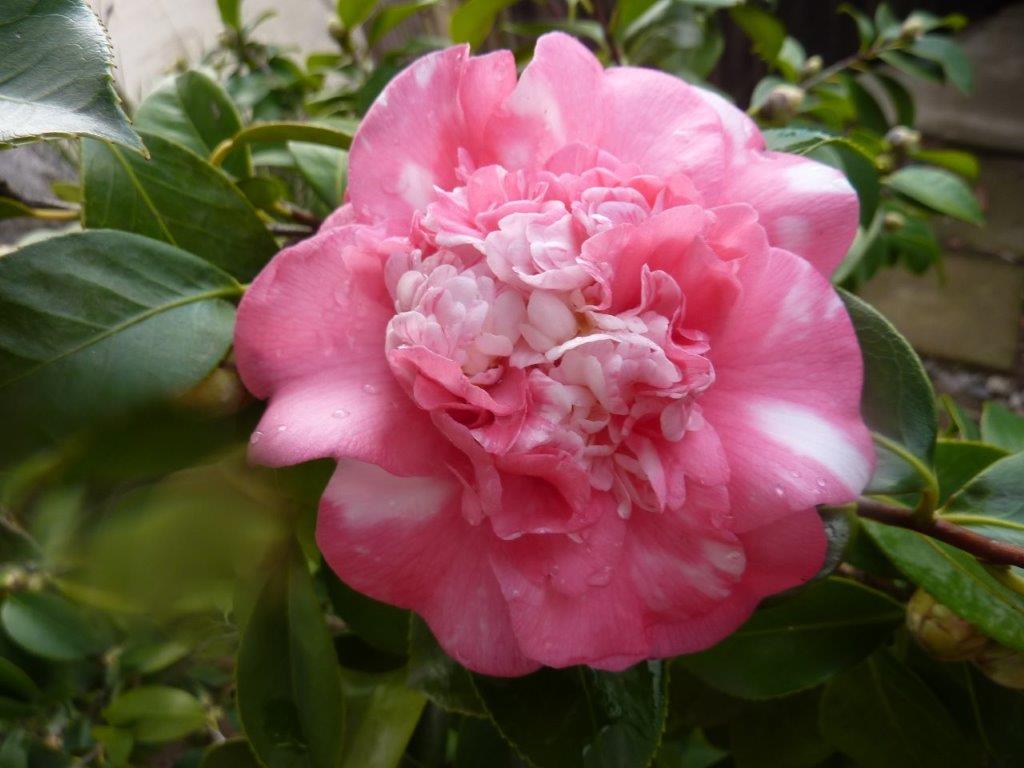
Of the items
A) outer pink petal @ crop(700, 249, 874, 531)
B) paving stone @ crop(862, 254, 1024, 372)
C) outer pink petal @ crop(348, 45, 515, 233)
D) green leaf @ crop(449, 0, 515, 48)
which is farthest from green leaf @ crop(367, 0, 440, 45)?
paving stone @ crop(862, 254, 1024, 372)

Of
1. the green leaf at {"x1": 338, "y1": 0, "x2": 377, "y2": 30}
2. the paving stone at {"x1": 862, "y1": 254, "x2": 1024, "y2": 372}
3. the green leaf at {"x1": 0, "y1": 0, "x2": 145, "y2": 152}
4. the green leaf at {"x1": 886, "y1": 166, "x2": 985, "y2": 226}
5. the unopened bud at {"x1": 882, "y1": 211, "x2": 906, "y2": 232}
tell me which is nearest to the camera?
the green leaf at {"x1": 0, "y1": 0, "x2": 145, "y2": 152}

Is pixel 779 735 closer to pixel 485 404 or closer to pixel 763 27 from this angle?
→ pixel 485 404

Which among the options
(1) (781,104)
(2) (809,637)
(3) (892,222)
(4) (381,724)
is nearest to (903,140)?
(3) (892,222)

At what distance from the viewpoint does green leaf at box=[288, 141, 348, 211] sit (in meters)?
0.58

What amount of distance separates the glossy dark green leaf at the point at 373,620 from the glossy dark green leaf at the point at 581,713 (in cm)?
13

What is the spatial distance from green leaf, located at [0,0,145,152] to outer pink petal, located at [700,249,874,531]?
234mm

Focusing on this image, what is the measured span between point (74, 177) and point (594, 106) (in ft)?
2.84

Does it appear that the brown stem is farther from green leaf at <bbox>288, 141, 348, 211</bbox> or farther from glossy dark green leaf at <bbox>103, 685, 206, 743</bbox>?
glossy dark green leaf at <bbox>103, 685, 206, 743</bbox>

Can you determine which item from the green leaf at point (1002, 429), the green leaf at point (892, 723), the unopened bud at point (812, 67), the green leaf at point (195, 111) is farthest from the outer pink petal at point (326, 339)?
the unopened bud at point (812, 67)

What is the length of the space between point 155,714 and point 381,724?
453mm

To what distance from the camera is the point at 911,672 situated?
1.84 ft

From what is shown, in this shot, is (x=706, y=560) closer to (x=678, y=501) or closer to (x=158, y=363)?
(x=678, y=501)

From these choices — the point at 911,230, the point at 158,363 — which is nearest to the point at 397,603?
the point at 158,363

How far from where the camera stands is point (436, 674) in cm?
41
